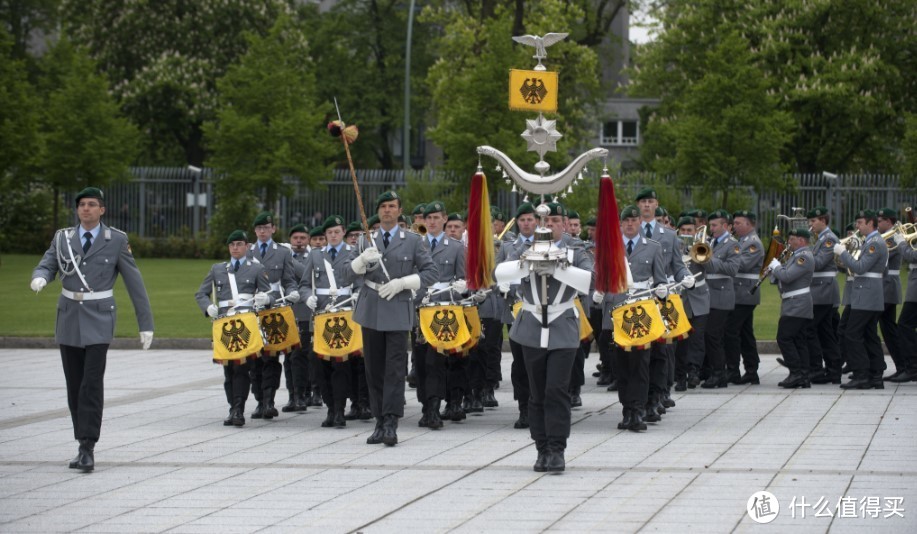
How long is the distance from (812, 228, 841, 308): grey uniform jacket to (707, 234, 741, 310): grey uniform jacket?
96 centimetres

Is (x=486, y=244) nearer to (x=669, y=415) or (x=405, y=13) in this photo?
(x=669, y=415)

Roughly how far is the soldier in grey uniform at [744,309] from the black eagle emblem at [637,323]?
426cm

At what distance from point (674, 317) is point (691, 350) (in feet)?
8.90

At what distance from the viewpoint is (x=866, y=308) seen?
17078mm

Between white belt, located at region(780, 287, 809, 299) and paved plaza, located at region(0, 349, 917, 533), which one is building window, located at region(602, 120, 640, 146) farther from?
paved plaza, located at region(0, 349, 917, 533)

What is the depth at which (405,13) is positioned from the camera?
61281mm

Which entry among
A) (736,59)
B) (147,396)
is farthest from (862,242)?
(736,59)

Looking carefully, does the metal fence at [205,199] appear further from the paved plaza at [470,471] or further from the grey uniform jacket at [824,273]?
the paved plaza at [470,471]

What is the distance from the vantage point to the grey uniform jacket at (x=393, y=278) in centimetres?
1281

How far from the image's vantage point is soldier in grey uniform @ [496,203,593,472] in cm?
1102

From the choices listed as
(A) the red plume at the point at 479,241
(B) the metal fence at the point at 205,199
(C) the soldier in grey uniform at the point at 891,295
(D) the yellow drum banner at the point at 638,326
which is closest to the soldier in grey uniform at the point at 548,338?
(A) the red plume at the point at 479,241

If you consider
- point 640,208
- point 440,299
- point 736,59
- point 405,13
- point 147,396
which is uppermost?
point 405,13

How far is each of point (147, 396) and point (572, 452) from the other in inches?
246

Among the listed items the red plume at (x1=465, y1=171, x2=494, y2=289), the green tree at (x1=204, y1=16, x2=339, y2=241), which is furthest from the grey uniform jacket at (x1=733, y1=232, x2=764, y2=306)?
the green tree at (x1=204, y1=16, x2=339, y2=241)
